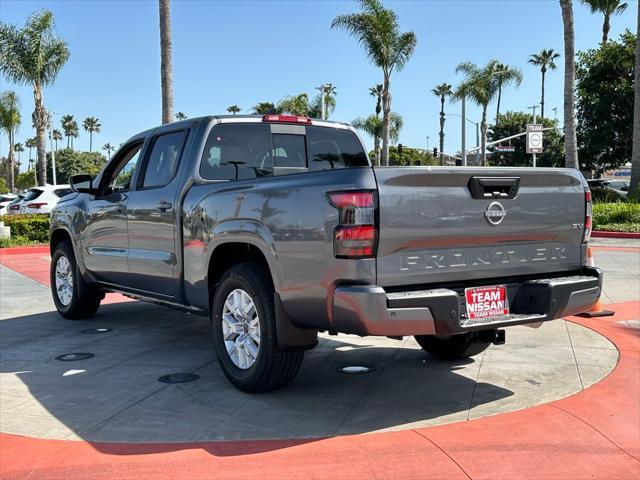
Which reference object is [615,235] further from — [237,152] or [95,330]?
[237,152]

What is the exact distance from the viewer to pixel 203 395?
484 cm

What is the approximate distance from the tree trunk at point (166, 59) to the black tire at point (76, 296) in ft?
34.7

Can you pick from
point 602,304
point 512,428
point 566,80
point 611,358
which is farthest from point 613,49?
point 512,428

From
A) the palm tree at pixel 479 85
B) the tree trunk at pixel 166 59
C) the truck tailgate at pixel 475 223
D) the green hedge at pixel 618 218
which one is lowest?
the green hedge at pixel 618 218

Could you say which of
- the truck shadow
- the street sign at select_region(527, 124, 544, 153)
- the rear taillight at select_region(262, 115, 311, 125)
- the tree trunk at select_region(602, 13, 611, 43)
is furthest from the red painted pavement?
the tree trunk at select_region(602, 13, 611, 43)

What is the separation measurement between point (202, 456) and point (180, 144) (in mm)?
2908

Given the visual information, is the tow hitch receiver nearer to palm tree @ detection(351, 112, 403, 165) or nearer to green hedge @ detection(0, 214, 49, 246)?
green hedge @ detection(0, 214, 49, 246)

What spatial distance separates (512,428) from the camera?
416cm

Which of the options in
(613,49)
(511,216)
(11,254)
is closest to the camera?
(511,216)

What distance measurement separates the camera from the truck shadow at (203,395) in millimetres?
4133

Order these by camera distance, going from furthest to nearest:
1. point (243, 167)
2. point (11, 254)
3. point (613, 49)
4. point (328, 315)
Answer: point (613, 49)
point (11, 254)
point (243, 167)
point (328, 315)

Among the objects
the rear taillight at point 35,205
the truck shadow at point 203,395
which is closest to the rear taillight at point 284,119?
the truck shadow at point 203,395

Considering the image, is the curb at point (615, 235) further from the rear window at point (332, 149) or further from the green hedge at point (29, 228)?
the green hedge at point (29, 228)

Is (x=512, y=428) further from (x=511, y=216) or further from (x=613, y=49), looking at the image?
(x=613, y=49)
